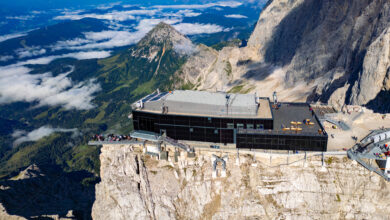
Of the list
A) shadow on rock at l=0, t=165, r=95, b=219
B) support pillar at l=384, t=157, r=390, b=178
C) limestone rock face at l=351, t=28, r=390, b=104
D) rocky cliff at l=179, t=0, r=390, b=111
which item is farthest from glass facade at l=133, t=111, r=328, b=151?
shadow on rock at l=0, t=165, r=95, b=219

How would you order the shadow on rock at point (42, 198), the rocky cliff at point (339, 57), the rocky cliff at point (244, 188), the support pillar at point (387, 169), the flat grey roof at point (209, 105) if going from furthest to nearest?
the shadow on rock at point (42, 198) → the rocky cliff at point (339, 57) → the flat grey roof at point (209, 105) → the rocky cliff at point (244, 188) → the support pillar at point (387, 169)

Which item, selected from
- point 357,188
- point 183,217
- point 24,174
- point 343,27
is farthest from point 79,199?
point 343,27

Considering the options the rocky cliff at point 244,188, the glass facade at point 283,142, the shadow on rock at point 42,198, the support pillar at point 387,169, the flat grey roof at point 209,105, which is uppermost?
the flat grey roof at point 209,105

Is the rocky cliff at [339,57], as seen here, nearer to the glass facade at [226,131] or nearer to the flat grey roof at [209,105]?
the glass facade at [226,131]

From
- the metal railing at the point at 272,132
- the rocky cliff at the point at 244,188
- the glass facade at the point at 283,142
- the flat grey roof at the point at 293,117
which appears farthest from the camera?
the flat grey roof at the point at 293,117

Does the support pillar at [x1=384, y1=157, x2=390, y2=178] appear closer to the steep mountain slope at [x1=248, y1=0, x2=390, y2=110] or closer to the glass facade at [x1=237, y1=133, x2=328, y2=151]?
the glass facade at [x1=237, y1=133, x2=328, y2=151]

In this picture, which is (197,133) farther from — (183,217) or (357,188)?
(357,188)

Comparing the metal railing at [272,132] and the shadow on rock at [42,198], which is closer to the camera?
the metal railing at [272,132]

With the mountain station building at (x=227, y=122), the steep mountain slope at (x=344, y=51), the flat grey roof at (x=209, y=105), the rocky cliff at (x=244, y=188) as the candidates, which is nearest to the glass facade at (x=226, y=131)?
the mountain station building at (x=227, y=122)
